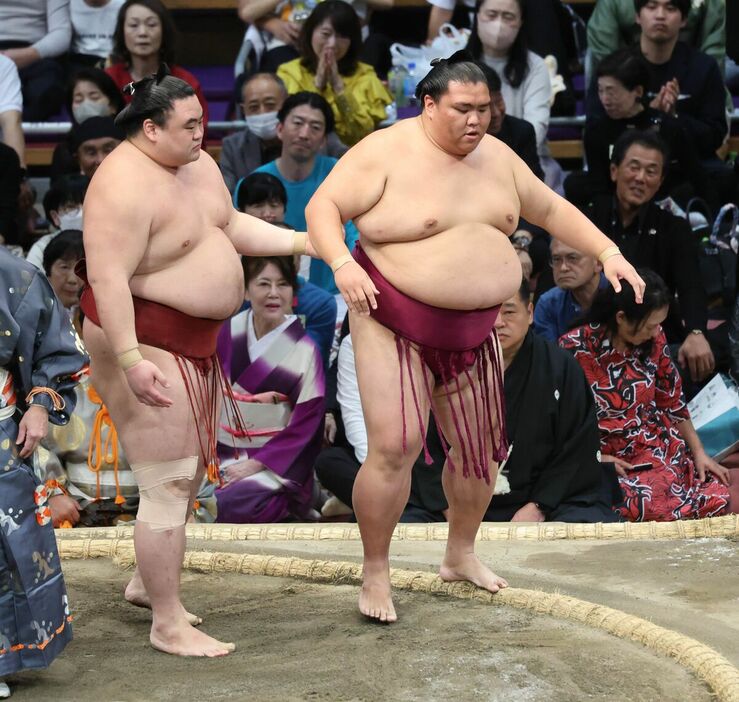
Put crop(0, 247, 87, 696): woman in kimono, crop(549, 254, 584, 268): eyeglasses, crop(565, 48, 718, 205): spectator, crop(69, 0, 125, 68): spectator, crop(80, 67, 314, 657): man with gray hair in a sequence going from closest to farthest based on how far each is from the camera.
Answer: crop(0, 247, 87, 696): woman in kimono → crop(80, 67, 314, 657): man with gray hair → crop(549, 254, 584, 268): eyeglasses → crop(565, 48, 718, 205): spectator → crop(69, 0, 125, 68): spectator

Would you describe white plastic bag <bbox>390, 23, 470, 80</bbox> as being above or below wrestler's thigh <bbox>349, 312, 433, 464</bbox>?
above

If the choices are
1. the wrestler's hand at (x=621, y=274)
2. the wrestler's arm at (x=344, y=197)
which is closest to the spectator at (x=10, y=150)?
the wrestler's arm at (x=344, y=197)

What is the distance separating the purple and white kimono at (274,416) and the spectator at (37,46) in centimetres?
187

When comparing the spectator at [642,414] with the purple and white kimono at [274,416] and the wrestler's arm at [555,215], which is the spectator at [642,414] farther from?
the wrestler's arm at [555,215]

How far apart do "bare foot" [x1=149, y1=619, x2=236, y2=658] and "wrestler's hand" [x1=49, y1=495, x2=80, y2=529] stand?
41.0 inches

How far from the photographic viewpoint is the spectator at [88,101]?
15.3 feet

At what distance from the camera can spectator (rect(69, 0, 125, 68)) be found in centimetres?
527

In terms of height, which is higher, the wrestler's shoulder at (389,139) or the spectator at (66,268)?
the wrestler's shoulder at (389,139)

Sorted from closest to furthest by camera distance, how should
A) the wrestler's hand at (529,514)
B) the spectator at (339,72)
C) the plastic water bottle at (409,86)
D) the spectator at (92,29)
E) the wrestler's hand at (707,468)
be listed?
1. the wrestler's hand at (529,514)
2. the wrestler's hand at (707,468)
3. the spectator at (339,72)
4. the plastic water bottle at (409,86)
5. the spectator at (92,29)

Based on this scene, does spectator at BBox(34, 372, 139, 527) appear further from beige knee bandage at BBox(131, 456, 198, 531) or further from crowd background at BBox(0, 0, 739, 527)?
beige knee bandage at BBox(131, 456, 198, 531)

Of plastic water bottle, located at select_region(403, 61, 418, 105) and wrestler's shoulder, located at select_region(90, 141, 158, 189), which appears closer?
wrestler's shoulder, located at select_region(90, 141, 158, 189)

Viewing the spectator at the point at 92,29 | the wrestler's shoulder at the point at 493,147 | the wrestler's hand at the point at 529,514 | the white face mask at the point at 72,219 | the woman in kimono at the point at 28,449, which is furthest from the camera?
the spectator at the point at 92,29

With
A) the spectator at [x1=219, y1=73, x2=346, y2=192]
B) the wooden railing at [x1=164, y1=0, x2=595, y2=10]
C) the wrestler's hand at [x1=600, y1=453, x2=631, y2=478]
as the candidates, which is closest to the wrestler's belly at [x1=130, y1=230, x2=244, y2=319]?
the wrestler's hand at [x1=600, y1=453, x2=631, y2=478]

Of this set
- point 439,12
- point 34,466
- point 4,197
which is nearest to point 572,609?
point 34,466
